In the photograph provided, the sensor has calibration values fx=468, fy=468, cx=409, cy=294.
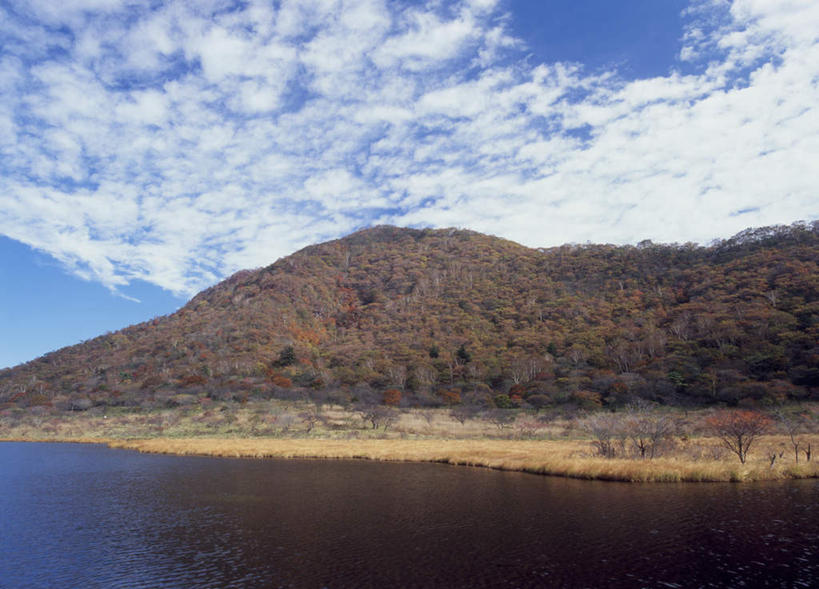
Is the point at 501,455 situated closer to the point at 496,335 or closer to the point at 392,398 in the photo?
the point at 392,398

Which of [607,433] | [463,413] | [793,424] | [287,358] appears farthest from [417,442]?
[287,358]

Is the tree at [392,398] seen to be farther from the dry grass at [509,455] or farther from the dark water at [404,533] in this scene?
the dark water at [404,533]

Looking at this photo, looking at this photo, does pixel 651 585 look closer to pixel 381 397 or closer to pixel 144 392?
pixel 381 397

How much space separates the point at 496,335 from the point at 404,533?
101972 mm

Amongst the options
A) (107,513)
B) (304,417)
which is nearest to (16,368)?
(304,417)

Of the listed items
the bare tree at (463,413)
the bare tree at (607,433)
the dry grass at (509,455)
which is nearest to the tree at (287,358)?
the bare tree at (463,413)

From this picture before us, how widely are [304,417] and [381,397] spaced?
18.7m

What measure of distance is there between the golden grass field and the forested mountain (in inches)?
562

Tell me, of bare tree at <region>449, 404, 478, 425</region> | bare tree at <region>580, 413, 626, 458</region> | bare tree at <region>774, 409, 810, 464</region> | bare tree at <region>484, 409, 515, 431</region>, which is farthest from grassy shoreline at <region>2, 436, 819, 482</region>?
bare tree at <region>449, 404, 478, 425</region>

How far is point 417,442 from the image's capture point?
53688mm

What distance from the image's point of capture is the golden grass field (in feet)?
103

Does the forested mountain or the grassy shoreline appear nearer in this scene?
the grassy shoreline

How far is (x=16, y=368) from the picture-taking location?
150250 millimetres

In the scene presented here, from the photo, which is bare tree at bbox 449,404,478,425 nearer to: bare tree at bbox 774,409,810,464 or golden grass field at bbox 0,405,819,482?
golden grass field at bbox 0,405,819,482
